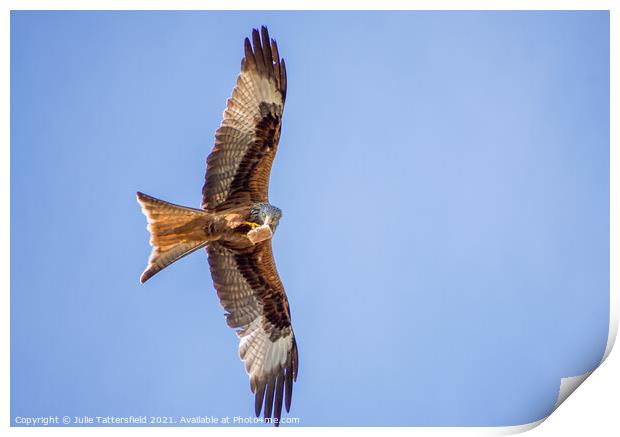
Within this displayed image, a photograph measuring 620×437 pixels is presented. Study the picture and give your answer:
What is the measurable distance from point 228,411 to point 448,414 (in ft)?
4.36

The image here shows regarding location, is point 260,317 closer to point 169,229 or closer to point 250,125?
point 169,229

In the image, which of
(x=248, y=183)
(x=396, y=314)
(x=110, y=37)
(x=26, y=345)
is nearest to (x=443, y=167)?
(x=396, y=314)

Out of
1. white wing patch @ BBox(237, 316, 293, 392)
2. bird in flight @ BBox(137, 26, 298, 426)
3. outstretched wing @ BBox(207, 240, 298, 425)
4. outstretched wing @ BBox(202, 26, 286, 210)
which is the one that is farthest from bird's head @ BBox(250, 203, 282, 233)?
white wing patch @ BBox(237, 316, 293, 392)

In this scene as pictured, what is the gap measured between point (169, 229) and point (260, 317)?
0.91m

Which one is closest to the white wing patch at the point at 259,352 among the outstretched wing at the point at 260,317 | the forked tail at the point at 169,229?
the outstretched wing at the point at 260,317

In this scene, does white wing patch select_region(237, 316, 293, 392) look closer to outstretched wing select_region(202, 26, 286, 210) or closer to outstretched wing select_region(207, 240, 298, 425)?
outstretched wing select_region(207, 240, 298, 425)

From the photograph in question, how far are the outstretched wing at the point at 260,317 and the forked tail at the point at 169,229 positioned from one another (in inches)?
8.5

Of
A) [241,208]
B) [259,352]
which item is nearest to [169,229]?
[241,208]

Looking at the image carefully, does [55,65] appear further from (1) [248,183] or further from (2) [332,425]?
(2) [332,425]

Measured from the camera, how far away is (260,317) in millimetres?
4898

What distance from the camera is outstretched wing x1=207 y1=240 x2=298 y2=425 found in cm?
471

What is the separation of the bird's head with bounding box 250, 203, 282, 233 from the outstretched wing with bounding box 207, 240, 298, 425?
25 centimetres

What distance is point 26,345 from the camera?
4648mm

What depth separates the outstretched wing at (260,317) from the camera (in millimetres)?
4715
